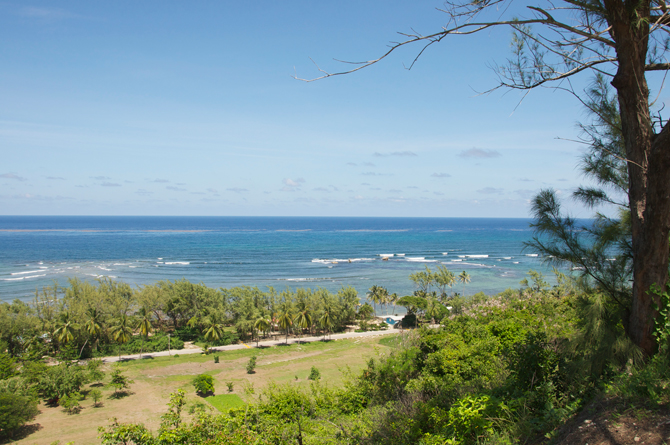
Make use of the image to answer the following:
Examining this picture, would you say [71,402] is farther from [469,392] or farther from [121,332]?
[469,392]

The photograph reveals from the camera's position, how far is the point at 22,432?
17.9 m

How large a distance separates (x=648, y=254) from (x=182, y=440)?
28.3ft

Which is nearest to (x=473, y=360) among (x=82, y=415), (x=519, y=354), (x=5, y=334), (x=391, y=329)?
(x=519, y=354)

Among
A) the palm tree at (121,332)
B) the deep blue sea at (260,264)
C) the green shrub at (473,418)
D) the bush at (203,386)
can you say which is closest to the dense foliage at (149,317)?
the palm tree at (121,332)

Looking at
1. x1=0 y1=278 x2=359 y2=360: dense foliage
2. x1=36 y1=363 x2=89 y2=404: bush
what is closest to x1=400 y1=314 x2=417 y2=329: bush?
x1=0 y1=278 x2=359 y2=360: dense foliage

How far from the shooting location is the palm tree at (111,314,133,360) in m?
31.0

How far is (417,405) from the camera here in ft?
23.7

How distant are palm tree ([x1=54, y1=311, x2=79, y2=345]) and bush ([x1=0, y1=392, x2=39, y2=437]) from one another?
13282 millimetres

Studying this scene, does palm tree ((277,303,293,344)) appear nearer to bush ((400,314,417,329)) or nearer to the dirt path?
the dirt path

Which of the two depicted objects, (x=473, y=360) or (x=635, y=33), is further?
(x=473, y=360)

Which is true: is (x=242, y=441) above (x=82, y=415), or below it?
above

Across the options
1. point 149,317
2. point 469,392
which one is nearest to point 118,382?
point 149,317

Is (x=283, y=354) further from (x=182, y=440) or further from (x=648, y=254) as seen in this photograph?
(x=648, y=254)

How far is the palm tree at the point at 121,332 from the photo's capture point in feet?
102
